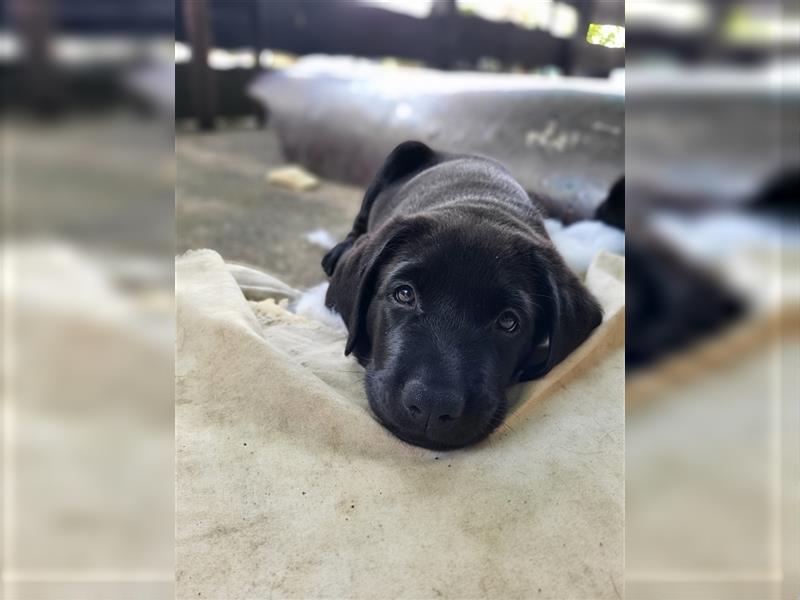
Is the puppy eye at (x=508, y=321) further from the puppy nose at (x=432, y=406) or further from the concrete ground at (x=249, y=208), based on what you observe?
the concrete ground at (x=249, y=208)

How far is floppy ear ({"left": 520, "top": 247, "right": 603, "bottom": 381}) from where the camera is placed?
1990 millimetres

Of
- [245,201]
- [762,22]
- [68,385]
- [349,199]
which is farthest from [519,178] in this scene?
[68,385]

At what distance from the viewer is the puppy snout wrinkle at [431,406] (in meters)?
1.77

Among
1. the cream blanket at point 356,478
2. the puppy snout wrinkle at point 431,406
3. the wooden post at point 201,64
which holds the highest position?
the wooden post at point 201,64

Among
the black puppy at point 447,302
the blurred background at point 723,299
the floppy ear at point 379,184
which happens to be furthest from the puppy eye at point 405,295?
the blurred background at point 723,299

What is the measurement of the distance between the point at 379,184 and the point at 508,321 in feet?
1.79

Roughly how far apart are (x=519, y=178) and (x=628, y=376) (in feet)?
2.57

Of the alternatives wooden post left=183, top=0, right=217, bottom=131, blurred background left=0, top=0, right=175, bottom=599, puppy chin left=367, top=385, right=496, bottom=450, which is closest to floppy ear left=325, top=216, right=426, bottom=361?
puppy chin left=367, top=385, right=496, bottom=450

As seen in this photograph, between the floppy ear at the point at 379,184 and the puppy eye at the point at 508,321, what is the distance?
47 centimetres

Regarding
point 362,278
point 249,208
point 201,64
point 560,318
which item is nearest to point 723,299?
point 560,318

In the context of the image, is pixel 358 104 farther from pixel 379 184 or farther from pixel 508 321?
pixel 508 321

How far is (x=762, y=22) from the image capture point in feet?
4.35

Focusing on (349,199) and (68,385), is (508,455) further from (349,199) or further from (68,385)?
(68,385)

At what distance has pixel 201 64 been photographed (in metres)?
2.02
